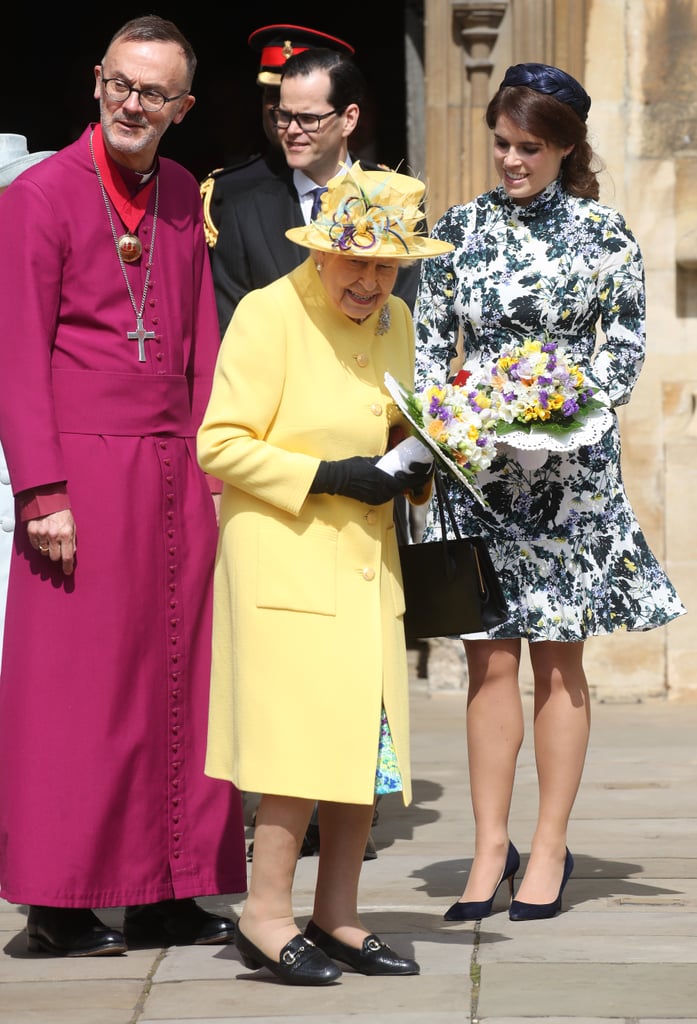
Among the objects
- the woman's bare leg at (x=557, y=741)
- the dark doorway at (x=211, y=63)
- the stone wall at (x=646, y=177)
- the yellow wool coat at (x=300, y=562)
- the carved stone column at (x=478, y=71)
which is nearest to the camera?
the yellow wool coat at (x=300, y=562)

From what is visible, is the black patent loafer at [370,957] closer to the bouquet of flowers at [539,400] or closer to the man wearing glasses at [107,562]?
the man wearing glasses at [107,562]

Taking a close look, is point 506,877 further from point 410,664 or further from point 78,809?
point 410,664

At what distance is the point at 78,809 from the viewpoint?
437 cm

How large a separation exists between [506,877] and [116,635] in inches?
42.8

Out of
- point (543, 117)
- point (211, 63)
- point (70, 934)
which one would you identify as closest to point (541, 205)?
point (543, 117)

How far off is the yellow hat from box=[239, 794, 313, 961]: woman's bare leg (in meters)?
1.09

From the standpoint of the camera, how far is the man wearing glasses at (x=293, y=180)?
5.23 meters

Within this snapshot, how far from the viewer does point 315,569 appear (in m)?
4.03

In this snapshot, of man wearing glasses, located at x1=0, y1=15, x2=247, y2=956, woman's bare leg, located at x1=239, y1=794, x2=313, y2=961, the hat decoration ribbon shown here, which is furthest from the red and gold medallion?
woman's bare leg, located at x1=239, y1=794, x2=313, y2=961

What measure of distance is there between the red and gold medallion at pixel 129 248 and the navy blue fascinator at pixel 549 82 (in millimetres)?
918

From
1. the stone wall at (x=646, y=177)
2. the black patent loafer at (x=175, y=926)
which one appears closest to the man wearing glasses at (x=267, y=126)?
the black patent loafer at (x=175, y=926)

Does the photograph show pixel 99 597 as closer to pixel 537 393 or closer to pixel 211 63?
pixel 537 393

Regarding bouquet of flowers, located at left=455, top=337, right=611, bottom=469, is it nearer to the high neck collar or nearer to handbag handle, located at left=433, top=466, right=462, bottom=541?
handbag handle, located at left=433, top=466, right=462, bottom=541

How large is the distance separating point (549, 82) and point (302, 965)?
2009 mm
